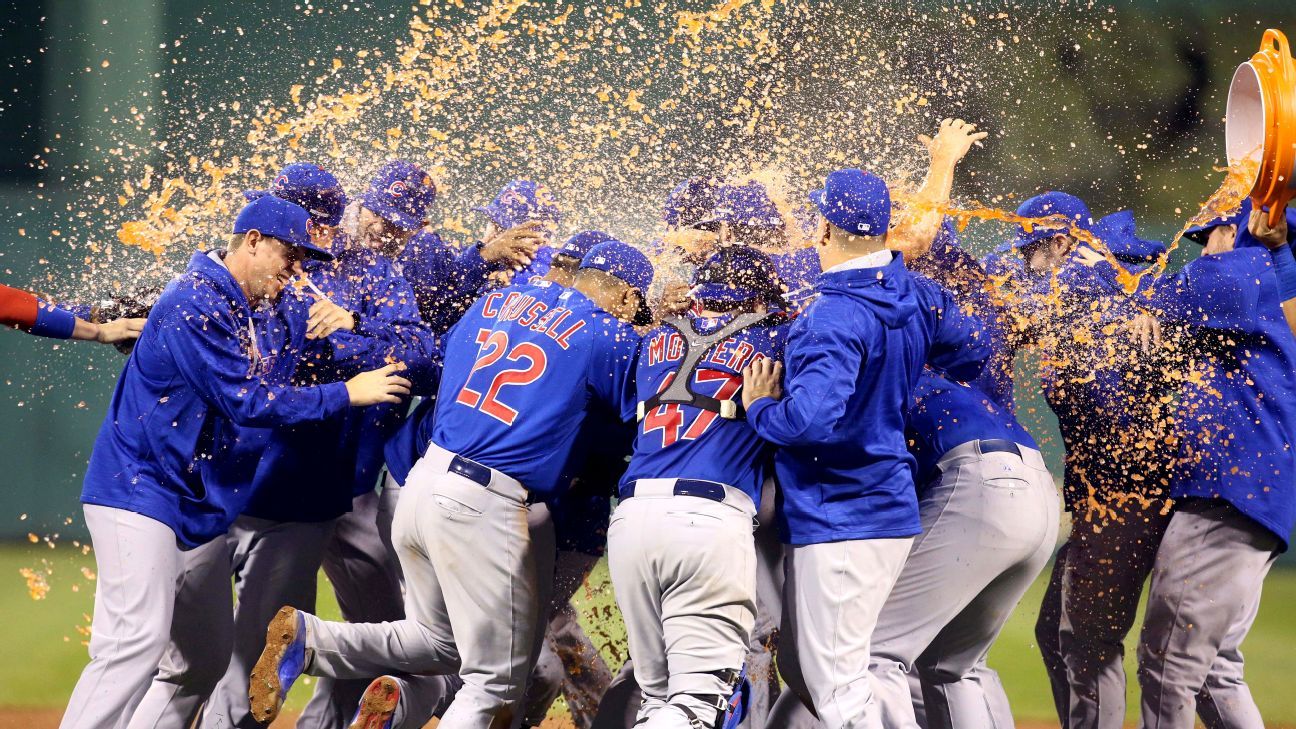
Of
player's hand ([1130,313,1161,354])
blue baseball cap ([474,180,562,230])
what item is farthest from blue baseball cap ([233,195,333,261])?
player's hand ([1130,313,1161,354])

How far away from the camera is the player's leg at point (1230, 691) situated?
479 centimetres

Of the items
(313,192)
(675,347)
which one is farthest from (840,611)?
(313,192)

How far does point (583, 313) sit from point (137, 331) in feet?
6.35

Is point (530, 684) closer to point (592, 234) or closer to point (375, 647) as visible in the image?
point (375, 647)

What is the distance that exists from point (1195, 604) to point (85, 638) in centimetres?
674

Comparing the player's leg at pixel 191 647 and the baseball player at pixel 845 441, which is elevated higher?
the baseball player at pixel 845 441

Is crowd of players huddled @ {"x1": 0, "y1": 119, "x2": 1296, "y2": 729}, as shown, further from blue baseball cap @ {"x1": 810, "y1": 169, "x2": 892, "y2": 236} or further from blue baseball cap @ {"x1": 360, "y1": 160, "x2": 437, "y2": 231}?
blue baseball cap @ {"x1": 360, "y1": 160, "x2": 437, "y2": 231}

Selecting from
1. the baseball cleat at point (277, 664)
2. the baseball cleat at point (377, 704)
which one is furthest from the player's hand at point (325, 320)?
the baseball cleat at point (377, 704)

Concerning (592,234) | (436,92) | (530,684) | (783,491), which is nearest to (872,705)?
(783,491)

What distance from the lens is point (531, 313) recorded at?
463 centimetres

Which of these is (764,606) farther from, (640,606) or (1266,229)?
(1266,229)

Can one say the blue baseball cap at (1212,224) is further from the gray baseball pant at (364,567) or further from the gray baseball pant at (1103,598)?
the gray baseball pant at (364,567)

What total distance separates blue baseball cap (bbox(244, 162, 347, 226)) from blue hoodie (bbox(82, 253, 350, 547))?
630mm

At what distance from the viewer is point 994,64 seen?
10.9 m
